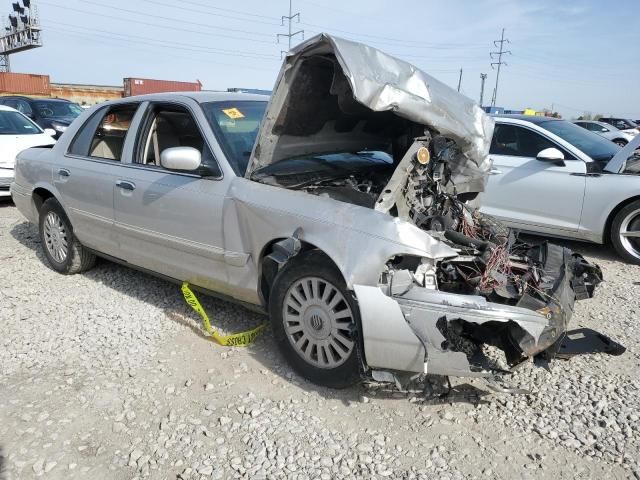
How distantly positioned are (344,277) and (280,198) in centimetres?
73

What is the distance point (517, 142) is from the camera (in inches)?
253

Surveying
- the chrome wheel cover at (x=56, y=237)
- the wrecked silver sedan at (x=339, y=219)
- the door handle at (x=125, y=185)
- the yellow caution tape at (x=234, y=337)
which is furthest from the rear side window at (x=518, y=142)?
the chrome wheel cover at (x=56, y=237)

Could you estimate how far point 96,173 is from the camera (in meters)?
4.47

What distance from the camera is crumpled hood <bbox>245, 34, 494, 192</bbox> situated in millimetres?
3021

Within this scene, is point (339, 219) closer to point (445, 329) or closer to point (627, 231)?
point (445, 329)

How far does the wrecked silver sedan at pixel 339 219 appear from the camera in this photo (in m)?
2.75

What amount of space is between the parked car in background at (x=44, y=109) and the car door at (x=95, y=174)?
9.25 metres

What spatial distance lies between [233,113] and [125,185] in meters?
1.05

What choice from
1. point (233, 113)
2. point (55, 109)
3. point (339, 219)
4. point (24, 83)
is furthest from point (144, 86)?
point (339, 219)

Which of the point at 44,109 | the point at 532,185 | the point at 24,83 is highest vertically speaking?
the point at 24,83

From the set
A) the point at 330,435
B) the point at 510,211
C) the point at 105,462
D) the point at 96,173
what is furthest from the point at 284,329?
the point at 510,211

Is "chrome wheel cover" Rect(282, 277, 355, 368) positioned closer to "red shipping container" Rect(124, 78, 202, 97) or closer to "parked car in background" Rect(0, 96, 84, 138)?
"parked car in background" Rect(0, 96, 84, 138)

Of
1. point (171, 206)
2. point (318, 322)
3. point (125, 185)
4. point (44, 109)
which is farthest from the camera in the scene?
point (44, 109)

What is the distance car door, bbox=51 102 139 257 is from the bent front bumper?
267 cm
